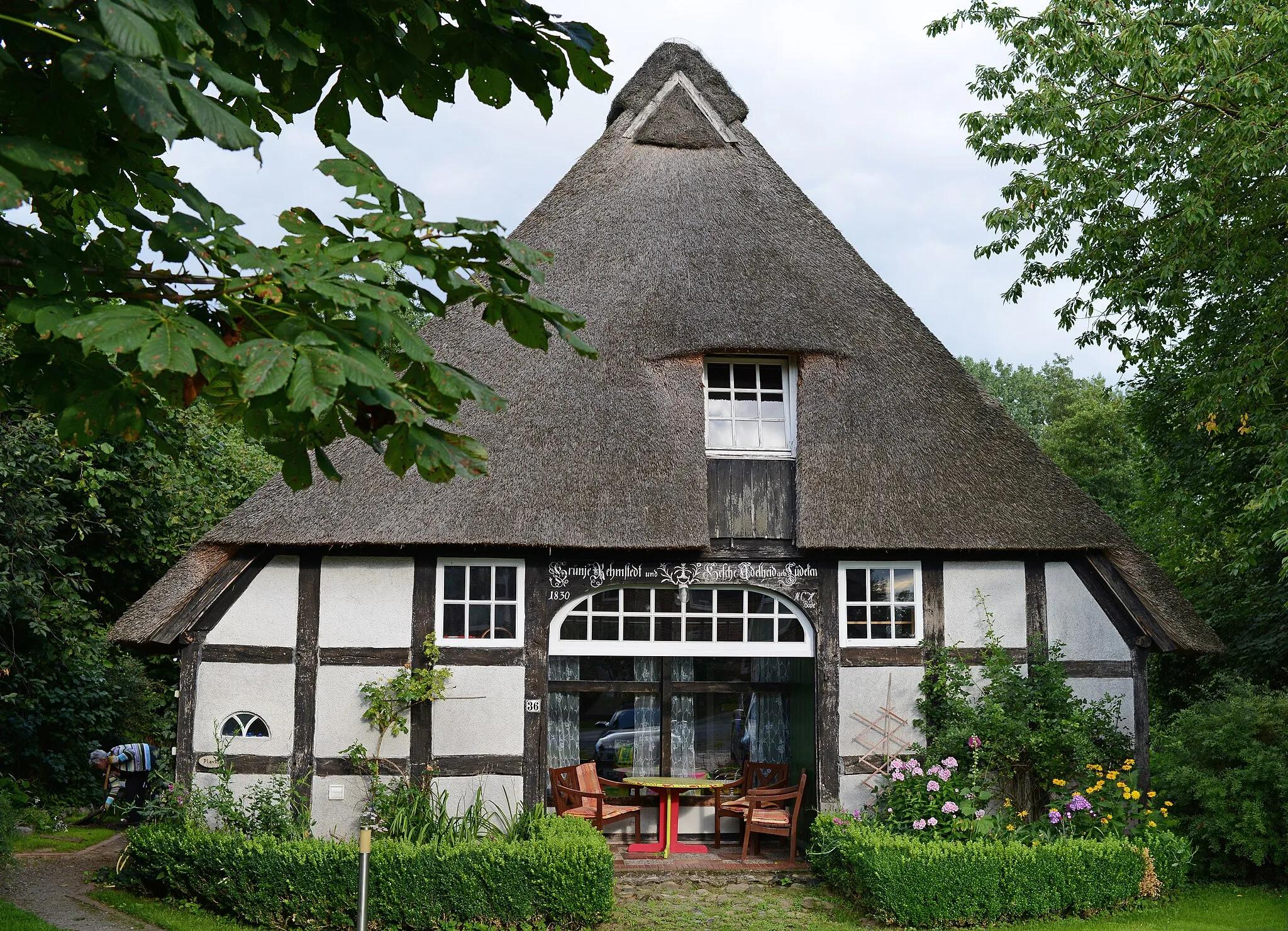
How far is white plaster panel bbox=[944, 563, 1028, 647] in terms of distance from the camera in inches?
386

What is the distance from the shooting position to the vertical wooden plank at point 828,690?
31.3 feet

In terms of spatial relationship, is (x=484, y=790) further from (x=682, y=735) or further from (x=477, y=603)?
(x=682, y=735)

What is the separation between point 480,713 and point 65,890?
388cm

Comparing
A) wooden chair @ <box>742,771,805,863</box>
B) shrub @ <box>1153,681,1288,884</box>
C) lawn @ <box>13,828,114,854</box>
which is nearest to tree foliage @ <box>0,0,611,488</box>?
wooden chair @ <box>742,771,805,863</box>

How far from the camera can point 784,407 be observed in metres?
10.2

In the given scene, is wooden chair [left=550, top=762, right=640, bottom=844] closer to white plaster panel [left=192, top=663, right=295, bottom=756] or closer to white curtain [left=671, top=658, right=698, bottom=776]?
white curtain [left=671, top=658, right=698, bottom=776]

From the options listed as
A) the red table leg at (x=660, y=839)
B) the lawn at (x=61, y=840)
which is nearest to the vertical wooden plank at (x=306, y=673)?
the red table leg at (x=660, y=839)

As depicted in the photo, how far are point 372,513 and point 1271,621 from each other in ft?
34.4

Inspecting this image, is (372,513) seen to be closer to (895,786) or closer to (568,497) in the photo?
(568,497)

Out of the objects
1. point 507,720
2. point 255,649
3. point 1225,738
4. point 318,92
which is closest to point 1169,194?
point 1225,738

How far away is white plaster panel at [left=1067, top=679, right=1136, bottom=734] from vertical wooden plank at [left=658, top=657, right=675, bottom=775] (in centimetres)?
375

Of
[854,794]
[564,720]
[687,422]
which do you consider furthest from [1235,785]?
[564,720]

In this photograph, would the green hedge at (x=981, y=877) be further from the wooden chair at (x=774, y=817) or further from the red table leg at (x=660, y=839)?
the red table leg at (x=660, y=839)

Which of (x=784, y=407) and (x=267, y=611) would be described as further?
(x=784, y=407)
